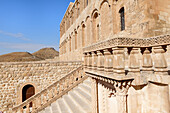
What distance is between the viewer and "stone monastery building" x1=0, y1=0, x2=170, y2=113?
2.80m

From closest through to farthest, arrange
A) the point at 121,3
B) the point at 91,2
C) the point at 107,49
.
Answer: the point at 107,49
the point at 121,3
the point at 91,2

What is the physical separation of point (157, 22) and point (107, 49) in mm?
3227

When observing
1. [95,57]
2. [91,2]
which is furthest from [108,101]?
[91,2]

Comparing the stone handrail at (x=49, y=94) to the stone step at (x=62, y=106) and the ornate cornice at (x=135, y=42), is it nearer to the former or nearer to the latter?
the stone step at (x=62, y=106)

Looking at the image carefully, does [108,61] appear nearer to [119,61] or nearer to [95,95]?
[119,61]

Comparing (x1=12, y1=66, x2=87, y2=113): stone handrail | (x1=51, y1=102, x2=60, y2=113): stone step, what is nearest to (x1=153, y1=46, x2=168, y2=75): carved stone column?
(x1=51, y1=102, x2=60, y2=113): stone step

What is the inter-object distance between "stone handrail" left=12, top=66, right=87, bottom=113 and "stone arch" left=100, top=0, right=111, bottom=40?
3975 millimetres

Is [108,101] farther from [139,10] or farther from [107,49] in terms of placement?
[139,10]

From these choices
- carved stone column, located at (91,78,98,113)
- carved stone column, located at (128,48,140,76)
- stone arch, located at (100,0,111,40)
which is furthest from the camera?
stone arch, located at (100,0,111,40)

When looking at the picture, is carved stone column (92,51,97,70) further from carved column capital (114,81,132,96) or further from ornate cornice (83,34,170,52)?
carved column capital (114,81,132,96)

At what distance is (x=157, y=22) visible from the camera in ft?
15.8

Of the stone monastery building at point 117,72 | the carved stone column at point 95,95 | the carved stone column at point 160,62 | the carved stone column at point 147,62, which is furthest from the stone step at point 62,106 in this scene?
the carved stone column at point 160,62

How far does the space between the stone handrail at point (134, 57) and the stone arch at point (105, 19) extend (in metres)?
6.79

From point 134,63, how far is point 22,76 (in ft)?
30.5
